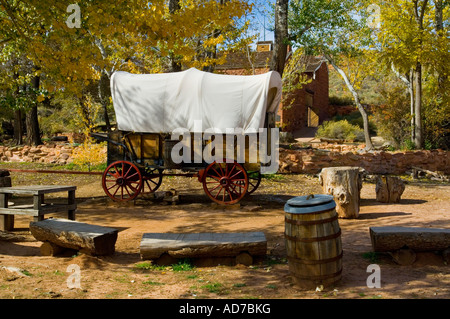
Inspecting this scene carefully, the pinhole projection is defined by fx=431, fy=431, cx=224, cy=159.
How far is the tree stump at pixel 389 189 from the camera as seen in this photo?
911 centimetres

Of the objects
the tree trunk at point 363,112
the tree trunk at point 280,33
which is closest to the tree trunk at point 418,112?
the tree trunk at point 363,112

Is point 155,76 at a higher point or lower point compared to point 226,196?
higher

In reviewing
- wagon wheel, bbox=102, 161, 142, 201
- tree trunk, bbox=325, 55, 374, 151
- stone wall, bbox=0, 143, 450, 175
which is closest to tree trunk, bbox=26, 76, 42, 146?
stone wall, bbox=0, 143, 450, 175

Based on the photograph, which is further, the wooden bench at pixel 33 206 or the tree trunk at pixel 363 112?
the tree trunk at pixel 363 112

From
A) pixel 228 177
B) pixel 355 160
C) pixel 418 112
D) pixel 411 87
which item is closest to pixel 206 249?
pixel 228 177

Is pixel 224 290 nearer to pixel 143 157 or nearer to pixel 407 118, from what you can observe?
pixel 143 157

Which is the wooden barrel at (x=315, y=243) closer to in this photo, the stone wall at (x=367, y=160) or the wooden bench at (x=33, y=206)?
the wooden bench at (x=33, y=206)

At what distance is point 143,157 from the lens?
959 centimetres

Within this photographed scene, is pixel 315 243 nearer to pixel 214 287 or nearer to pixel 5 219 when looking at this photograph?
pixel 214 287

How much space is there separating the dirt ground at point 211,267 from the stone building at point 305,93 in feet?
53.2

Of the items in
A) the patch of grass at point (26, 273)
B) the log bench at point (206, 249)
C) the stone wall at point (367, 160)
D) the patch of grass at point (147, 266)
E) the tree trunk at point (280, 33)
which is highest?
the tree trunk at point (280, 33)

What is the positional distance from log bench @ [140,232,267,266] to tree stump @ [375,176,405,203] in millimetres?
4911

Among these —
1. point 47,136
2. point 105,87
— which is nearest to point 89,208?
point 47,136

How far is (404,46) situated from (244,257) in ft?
40.8
